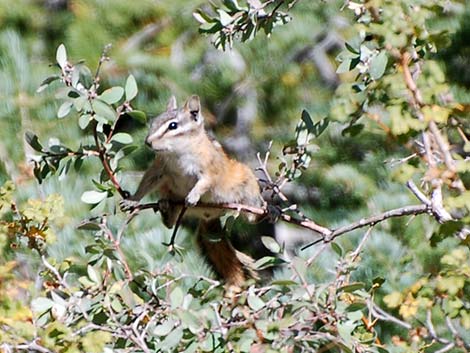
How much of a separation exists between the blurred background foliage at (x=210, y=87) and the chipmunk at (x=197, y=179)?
0.71ft

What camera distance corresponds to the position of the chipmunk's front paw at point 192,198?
198 centimetres

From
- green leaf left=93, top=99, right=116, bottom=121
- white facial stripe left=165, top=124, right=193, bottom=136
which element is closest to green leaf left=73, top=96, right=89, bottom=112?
green leaf left=93, top=99, right=116, bottom=121

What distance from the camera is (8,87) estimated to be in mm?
3027

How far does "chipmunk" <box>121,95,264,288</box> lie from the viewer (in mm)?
2082

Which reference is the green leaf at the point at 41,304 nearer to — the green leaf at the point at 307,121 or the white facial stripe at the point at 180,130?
the green leaf at the point at 307,121

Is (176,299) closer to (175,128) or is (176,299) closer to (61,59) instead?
(61,59)

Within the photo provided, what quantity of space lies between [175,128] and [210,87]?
0.92m

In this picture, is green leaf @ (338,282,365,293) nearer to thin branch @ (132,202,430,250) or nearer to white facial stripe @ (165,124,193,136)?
thin branch @ (132,202,430,250)

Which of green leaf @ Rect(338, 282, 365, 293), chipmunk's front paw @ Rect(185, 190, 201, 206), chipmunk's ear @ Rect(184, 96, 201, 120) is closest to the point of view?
green leaf @ Rect(338, 282, 365, 293)

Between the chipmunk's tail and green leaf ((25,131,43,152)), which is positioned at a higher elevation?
green leaf ((25,131,43,152))

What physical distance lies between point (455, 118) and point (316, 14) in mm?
2029

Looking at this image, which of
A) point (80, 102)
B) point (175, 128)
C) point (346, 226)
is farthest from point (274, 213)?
point (175, 128)

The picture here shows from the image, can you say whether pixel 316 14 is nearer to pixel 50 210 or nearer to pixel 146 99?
pixel 146 99

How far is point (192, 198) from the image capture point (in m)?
2.02
